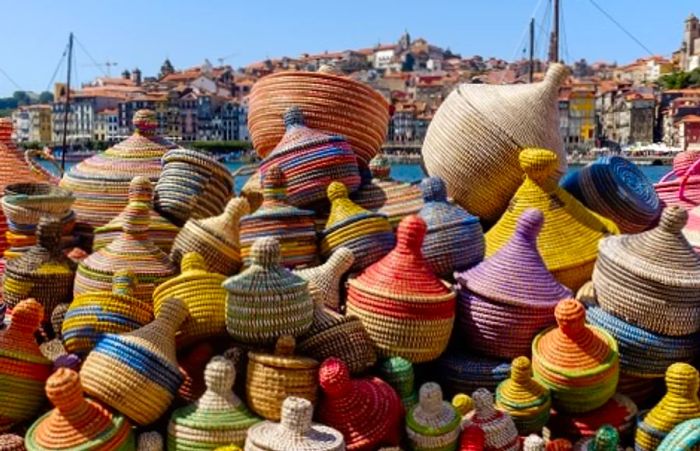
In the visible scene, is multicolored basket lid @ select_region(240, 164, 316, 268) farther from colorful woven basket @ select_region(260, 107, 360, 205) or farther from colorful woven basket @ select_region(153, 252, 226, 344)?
colorful woven basket @ select_region(153, 252, 226, 344)

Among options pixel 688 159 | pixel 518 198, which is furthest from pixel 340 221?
pixel 688 159

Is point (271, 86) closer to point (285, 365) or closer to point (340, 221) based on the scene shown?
point (340, 221)

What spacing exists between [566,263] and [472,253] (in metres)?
0.32

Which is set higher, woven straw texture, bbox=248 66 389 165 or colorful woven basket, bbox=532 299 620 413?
woven straw texture, bbox=248 66 389 165

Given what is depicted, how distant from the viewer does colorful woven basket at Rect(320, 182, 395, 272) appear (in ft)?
8.28

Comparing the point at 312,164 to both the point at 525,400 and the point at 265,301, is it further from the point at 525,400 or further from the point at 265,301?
the point at 525,400

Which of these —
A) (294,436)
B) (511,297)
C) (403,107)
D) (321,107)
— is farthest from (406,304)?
(403,107)

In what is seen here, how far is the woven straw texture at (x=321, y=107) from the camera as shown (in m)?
3.07

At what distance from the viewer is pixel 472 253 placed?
2.60 meters

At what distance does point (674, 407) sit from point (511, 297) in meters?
0.51

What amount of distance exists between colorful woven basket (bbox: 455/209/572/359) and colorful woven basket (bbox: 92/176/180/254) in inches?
37.9

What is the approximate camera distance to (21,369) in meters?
2.04

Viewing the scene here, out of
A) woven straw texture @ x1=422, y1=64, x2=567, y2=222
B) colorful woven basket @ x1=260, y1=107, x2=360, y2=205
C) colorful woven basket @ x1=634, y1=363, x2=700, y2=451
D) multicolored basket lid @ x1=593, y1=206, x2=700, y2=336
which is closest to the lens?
colorful woven basket @ x1=634, y1=363, x2=700, y2=451

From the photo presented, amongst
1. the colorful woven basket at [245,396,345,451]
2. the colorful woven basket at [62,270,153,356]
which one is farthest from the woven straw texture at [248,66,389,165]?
the colorful woven basket at [245,396,345,451]
